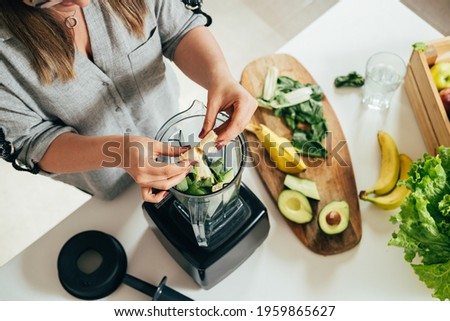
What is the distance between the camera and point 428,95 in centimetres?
→ 125

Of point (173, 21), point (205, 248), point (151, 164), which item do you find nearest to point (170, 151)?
point (151, 164)

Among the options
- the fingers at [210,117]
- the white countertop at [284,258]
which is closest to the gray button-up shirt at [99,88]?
the white countertop at [284,258]

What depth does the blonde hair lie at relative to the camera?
0.89m

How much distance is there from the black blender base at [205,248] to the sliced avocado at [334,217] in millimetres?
158

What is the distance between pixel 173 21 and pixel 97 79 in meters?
0.24

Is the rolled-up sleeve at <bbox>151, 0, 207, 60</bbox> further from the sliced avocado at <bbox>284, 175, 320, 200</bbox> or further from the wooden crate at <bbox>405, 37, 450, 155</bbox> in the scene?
the wooden crate at <bbox>405, 37, 450, 155</bbox>

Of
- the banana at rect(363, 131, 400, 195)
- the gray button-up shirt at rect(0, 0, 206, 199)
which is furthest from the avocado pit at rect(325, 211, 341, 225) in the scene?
the gray button-up shirt at rect(0, 0, 206, 199)

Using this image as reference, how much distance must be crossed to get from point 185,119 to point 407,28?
0.85m

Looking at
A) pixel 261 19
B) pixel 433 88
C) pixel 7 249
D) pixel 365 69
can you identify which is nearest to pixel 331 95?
A: pixel 365 69

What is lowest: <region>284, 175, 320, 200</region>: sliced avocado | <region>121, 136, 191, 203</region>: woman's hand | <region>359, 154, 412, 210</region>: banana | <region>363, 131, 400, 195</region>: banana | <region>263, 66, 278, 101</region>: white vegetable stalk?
<region>284, 175, 320, 200</region>: sliced avocado

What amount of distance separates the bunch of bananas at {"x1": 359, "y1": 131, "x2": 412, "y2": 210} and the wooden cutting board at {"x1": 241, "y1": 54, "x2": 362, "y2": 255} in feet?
0.17

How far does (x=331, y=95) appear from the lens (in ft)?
4.55

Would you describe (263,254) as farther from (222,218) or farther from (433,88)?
(433,88)

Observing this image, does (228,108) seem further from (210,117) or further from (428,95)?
(428,95)
